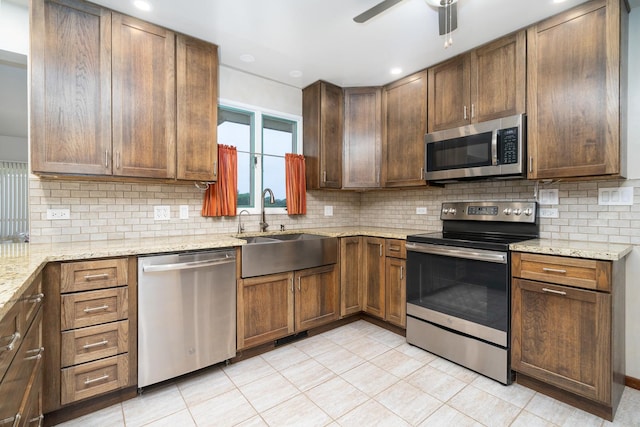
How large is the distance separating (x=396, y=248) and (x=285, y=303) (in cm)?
113

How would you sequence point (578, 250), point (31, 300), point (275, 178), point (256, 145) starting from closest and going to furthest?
1. point (31, 300)
2. point (578, 250)
3. point (256, 145)
4. point (275, 178)

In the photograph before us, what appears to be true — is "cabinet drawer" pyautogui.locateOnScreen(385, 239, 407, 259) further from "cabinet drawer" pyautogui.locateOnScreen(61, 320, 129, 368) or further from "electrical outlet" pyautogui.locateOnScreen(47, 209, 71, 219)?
"electrical outlet" pyautogui.locateOnScreen(47, 209, 71, 219)

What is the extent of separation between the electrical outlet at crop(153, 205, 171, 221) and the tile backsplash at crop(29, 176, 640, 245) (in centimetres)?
3

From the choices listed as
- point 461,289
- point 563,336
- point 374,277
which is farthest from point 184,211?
point 563,336

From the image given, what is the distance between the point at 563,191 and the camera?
7.60 ft

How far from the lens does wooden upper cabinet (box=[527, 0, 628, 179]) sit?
185cm

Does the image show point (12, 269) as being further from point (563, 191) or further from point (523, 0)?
point (563, 191)

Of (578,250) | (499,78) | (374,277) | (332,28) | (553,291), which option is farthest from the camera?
(374,277)

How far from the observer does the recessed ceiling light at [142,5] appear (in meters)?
1.96

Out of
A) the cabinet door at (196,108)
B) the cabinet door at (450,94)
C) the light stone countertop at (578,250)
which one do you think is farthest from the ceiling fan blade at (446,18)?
the cabinet door at (196,108)

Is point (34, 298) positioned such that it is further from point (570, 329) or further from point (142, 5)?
point (570, 329)

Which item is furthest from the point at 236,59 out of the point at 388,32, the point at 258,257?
the point at 258,257

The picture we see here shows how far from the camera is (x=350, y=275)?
10.0 ft

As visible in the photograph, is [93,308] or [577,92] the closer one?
[93,308]
